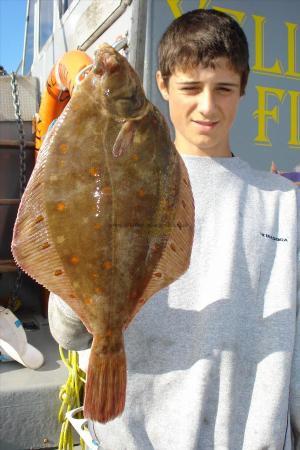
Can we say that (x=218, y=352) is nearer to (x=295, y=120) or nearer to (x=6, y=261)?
(x=295, y=120)

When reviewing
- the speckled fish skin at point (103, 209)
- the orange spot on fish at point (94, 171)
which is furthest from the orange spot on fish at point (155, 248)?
the orange spot on fish at point (94, 171)

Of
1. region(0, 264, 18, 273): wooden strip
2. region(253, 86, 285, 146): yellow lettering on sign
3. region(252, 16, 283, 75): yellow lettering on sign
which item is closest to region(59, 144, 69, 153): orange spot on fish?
region(253, 86, 285, 146): yellow lettering on sign

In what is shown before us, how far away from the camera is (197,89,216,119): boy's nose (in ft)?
5.85

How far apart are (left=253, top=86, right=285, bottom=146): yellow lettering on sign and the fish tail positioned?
311 cm

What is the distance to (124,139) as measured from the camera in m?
1.31

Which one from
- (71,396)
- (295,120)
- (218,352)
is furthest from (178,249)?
(295,120)

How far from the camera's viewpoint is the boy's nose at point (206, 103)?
1.78 m

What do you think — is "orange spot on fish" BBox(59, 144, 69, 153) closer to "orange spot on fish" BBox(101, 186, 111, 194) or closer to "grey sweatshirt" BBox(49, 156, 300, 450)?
"orange spot on fish" BBox(101, 186, 111, 194)

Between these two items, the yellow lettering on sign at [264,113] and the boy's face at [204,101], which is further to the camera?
the yellow lettering on sign at [264,113]

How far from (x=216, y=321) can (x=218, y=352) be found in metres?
0.12

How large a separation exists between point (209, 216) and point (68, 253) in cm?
72

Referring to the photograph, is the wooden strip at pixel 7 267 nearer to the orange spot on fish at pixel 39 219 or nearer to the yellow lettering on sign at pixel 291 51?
the yellow lettering on sign at pixel 291 51

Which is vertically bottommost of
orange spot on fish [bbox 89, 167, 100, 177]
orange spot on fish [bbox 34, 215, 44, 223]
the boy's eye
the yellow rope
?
the yellow rope

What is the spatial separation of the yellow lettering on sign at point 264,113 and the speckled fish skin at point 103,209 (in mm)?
2902
